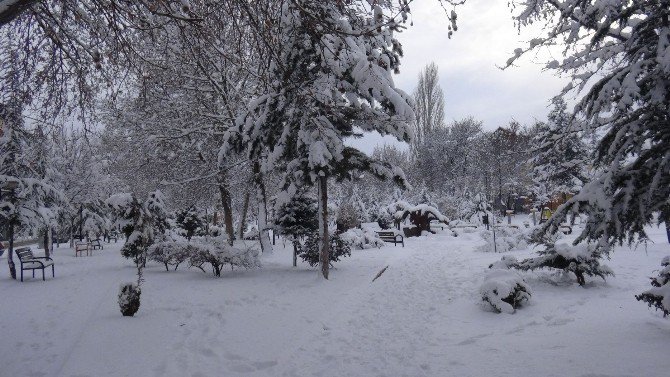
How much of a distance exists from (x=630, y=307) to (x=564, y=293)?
1.65 meters

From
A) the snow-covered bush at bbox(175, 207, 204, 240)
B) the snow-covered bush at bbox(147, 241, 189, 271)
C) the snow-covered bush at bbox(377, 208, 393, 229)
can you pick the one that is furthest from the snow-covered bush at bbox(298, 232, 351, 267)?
the snow-covered bush at bbox(377, 208, 393, 229)

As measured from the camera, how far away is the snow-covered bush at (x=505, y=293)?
26.1ft

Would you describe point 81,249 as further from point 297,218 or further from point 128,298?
point 128,298

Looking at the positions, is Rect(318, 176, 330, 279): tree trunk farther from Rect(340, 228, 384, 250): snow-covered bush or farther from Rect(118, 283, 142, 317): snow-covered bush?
Rect(340, 228, 384, 250): snow-covered bush

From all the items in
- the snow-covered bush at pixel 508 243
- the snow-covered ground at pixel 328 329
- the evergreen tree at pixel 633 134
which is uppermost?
the evergreen tree at pixel 633 134

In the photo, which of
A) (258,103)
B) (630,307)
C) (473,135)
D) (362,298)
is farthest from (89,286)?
(473,135)

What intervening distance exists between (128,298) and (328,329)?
3.72 m

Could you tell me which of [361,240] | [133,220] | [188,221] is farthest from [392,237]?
[133,220]

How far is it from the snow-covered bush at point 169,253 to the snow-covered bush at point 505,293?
8.48m

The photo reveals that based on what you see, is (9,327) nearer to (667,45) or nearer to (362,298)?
(362,298)

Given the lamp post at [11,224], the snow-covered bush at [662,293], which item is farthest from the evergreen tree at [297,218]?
Answer: the snow-covered bush at [662,293]

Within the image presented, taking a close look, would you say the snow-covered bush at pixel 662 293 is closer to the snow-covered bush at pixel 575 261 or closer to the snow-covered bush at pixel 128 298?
the snow-covered bush at pixel 575 261

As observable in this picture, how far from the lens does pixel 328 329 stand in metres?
7.30

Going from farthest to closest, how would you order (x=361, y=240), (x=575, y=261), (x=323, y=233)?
(x=361, y=240) → (x=323, y=233) → (x=575, y=261)
